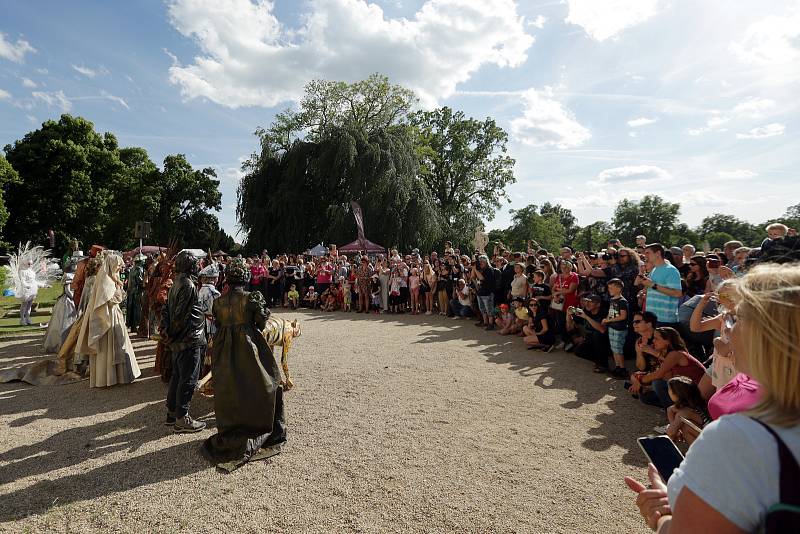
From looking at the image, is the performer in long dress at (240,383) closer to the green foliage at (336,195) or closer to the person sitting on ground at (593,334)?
the person sitting on ground at (593,334)

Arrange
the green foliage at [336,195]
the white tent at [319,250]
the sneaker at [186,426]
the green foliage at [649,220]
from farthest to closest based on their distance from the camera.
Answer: the green foliage at [649,220] < the green foliage at [336,195] < the white tent at [319,250] < the sneaker at [186,426]

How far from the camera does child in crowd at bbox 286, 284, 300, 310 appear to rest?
1579 centimetres

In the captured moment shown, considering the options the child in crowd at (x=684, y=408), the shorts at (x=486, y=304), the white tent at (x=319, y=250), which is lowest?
the child in crowd at (x=684, y=408)

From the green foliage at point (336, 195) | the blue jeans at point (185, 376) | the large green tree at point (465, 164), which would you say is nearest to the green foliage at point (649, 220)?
the large green tree at point (465, 164)

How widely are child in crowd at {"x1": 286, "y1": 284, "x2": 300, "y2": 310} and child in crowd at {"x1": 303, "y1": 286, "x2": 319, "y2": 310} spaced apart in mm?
299

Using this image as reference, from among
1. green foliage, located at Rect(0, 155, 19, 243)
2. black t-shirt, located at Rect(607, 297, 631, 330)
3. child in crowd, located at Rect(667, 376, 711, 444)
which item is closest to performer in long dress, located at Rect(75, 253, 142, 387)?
child in crowd, located at Rect(667, 376, 711, 444)

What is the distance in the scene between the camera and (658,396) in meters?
5.05

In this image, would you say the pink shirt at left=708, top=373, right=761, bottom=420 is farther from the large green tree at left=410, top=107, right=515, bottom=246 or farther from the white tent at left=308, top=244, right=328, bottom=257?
the large green tree at left=410, top=107, right=515, bottom=246

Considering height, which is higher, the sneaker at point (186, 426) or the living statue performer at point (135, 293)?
the living statue performer at point (135, 293)

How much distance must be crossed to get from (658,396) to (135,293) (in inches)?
413

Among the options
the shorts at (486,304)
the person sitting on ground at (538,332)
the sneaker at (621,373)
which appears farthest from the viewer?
the shorts at (486,304)

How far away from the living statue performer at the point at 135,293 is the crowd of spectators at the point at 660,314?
Result: 5854 millimetres

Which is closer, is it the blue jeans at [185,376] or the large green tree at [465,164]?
the blue jeans at [185,376]

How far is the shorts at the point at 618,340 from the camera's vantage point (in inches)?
263
